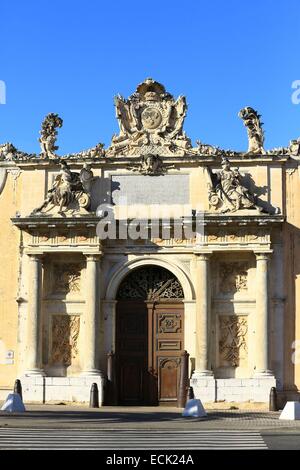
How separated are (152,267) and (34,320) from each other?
3.97m

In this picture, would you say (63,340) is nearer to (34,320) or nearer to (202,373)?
(34,320)

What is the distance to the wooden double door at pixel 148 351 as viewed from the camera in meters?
28.2

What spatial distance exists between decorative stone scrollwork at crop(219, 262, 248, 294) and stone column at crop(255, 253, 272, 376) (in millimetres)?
729

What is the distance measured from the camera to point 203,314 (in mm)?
27438

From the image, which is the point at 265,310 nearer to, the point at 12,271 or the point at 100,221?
the point at 100,221

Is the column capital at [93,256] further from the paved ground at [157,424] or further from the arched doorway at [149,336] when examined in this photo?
the paved ground at [157,424]

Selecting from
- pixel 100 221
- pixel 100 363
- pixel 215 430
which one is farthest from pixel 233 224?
pixel 215 430

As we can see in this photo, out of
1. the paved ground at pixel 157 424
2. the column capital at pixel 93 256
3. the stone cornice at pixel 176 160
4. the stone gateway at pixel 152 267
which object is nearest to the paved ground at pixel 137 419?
the paved ground at pixel 157 424

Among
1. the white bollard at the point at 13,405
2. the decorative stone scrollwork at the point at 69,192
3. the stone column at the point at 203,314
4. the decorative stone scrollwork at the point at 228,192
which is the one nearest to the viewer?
the white bollard at the point at 13,405

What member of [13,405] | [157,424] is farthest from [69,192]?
[157,424]

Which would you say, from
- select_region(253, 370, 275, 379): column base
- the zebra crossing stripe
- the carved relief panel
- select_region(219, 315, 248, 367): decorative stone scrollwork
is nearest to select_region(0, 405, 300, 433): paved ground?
the zebra crossing stripe

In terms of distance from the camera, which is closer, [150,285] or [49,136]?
[150,285]

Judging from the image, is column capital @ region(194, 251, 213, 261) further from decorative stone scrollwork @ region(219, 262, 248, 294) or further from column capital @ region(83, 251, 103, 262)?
column capital @ region(83, 251, 103, 262)
